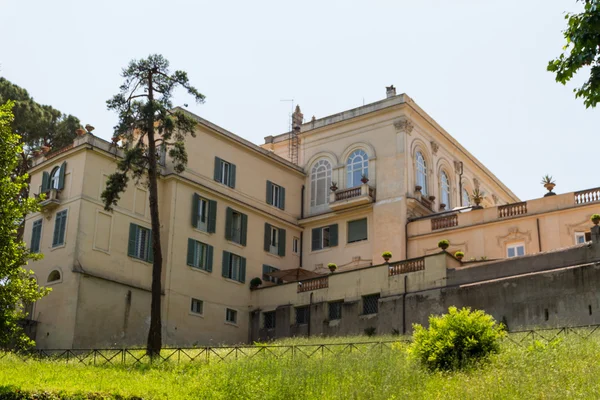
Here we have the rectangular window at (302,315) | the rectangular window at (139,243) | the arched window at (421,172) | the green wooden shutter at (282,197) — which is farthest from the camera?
the green wooden shutter at (282,197)

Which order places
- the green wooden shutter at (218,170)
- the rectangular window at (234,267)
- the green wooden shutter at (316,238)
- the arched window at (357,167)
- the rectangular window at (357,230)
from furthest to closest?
1. the green wooden shutter at (316,238)
2. the arched window at (357,167)
3. the rectangular window at (357,230)
4. the green wooden shutter at (218,170)
5. the rectangular window at (234,267)

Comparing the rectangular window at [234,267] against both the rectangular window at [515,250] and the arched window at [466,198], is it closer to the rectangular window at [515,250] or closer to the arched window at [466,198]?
the rectangular window at [515,250]

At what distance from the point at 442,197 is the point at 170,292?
61.2 ft

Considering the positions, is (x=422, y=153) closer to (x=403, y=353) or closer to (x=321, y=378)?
(x=403, y=353)

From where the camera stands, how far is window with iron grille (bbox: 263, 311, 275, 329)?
4381 cm

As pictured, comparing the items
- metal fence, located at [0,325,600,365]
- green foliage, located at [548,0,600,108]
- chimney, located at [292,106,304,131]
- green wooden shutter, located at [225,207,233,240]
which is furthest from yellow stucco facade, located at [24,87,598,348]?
green foliage, located at [548,0,600,108]

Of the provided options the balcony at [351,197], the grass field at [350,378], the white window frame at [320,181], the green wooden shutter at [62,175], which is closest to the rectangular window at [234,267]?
the balcony at [351,197]

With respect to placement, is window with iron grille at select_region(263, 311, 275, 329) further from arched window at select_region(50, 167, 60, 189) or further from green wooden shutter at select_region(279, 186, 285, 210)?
arched window at select_region(50, 167, 60, 189)

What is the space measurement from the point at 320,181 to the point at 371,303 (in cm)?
1276

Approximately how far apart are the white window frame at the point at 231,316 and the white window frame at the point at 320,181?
30.3 ft

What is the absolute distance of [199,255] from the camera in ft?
141

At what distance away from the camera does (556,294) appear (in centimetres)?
3269

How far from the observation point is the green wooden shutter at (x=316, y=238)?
160ft

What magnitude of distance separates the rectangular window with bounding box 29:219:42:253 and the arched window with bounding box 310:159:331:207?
16.5m
